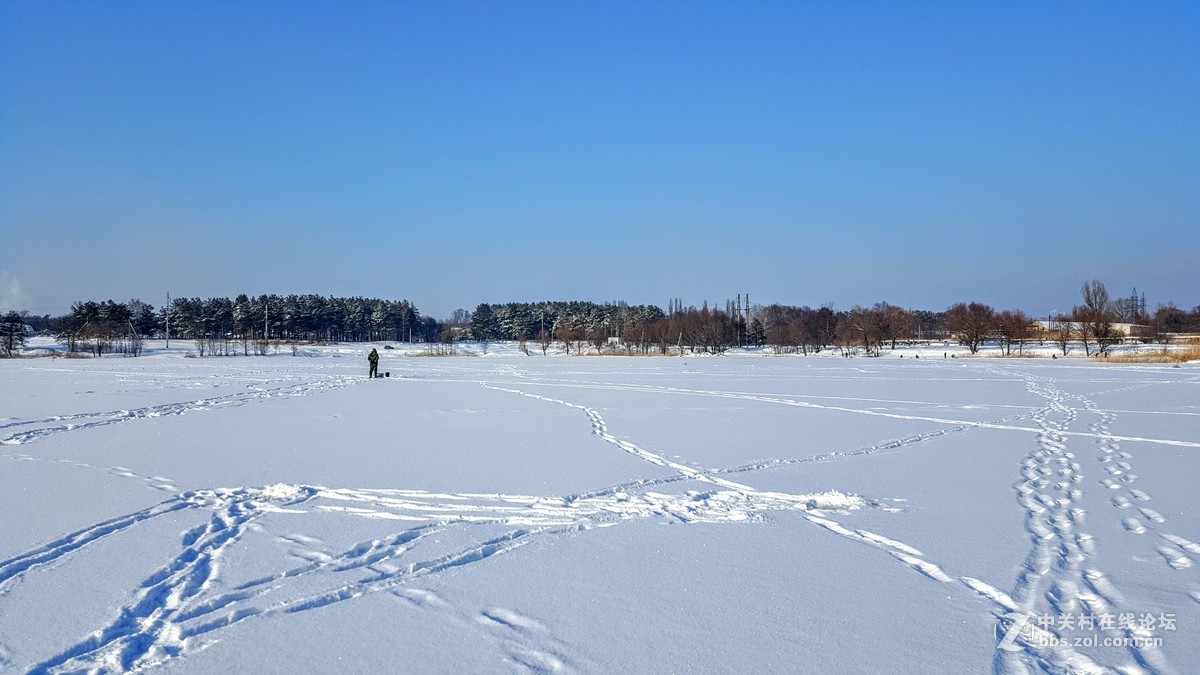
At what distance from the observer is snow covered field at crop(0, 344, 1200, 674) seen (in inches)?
144

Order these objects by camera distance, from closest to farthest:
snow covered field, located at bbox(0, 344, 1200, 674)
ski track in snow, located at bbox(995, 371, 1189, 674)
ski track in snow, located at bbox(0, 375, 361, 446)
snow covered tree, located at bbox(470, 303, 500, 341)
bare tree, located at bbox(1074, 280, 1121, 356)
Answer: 1. ski track in snow, located at bbox(995, 371, 1189, 674)
2. snow covered field, located at bbox(0, 344, 1200, 674)
3. ski track in snow, located at bbox(0, 375, 361, 446)
4. bare tree, located at bbox(1074, 280, 1121, 356)
5. snow covered tree, located at bbox(470, 303, 500, 341)

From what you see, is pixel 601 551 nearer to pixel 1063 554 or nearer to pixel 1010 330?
pixel 1063 554

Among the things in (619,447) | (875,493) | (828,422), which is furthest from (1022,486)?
(828,422)

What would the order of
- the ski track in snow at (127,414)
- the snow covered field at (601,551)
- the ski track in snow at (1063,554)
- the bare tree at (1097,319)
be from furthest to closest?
the bare tree at (1097,319) → the ski track in snow at (127,414) → the snow covered field at (601,551) → the ski track in snow at (1063,554)

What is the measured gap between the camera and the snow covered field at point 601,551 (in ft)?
12.0

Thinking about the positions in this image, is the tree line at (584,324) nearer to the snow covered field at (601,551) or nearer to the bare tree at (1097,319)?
the bare tree at (1097,319)

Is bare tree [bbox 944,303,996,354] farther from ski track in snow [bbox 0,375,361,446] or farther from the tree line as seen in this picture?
ski track in snow [bbox 0,375,361,446]

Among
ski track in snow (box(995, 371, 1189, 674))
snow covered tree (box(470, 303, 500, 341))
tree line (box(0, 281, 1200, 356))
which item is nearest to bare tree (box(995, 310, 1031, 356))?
tree line (box(0, 281, 1200, 356))

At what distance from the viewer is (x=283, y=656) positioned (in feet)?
11.7

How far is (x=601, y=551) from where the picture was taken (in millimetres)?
5297

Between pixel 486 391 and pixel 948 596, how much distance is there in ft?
58.9

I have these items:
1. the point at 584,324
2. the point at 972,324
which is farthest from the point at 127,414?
the point at 584,324

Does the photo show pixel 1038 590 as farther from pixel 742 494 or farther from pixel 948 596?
pixel 742 494

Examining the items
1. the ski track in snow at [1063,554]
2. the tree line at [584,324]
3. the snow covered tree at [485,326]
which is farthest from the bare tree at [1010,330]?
the snow covered tree at [485,326]
